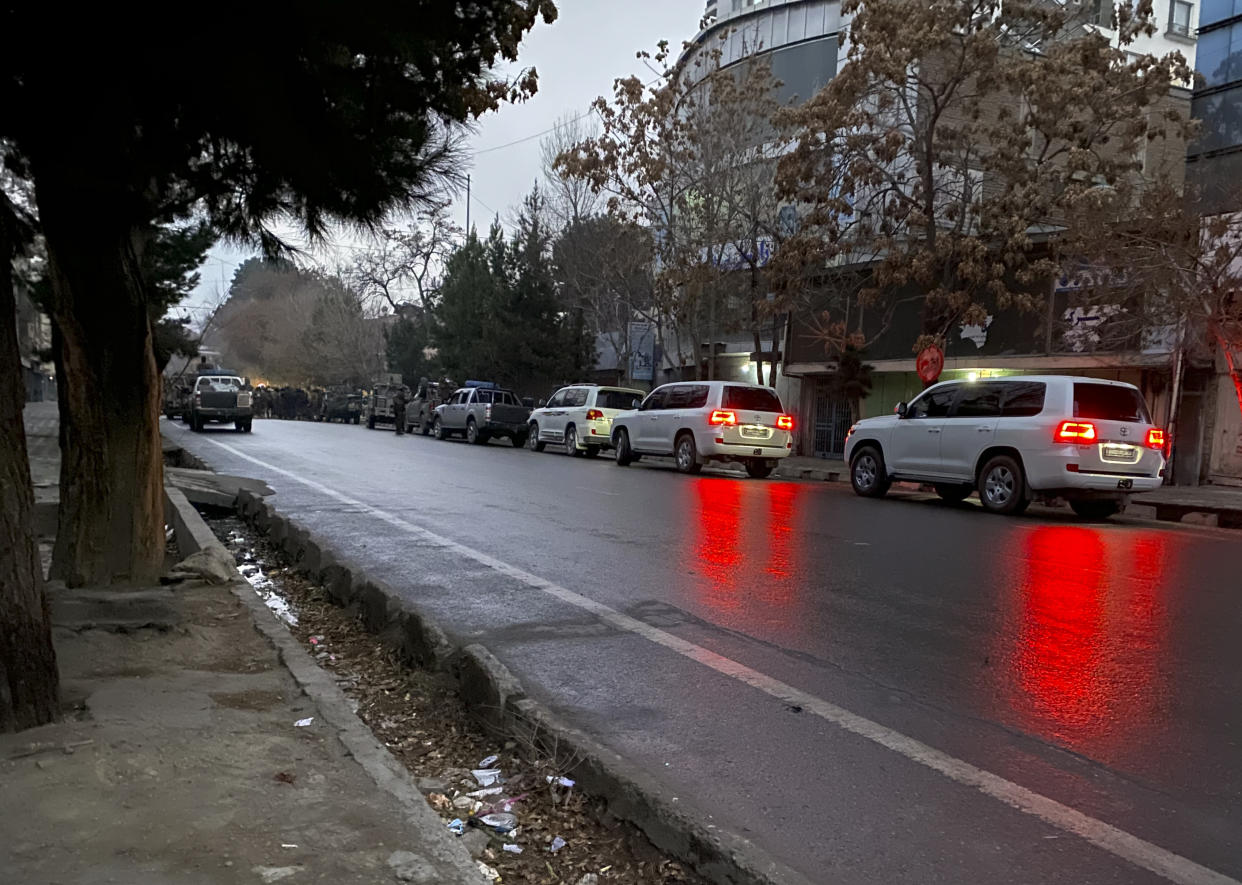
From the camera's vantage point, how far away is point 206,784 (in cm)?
323

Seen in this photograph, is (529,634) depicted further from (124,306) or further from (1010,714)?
(124,306)

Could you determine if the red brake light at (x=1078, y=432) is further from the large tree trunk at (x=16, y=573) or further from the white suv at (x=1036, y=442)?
the large tree trunk at (x=16, y=573)

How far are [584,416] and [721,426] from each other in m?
6.47

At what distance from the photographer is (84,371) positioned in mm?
5871

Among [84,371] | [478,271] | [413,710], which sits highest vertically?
[478,271]

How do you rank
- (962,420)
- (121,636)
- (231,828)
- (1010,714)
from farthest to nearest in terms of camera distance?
(962,420) < (121,636) < (1010,714) < (231,828)

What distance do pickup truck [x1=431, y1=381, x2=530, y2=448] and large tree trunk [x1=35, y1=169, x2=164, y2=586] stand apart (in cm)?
2165

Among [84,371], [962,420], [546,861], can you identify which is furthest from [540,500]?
[546,861]

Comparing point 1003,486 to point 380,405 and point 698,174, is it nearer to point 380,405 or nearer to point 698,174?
point 698,174

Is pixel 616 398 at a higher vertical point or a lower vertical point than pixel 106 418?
higher

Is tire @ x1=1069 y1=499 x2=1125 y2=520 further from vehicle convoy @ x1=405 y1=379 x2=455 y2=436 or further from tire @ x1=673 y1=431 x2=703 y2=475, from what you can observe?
vehicle convoy @ x1=405 y1=379 x2=455 y2=436

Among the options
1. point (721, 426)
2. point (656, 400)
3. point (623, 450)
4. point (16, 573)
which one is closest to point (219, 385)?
point (623, 450)

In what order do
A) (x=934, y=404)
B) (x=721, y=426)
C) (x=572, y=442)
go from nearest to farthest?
(x=934, y=404), (x=721, y=426), (x=572, y=442)

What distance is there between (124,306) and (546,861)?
4417 mm
